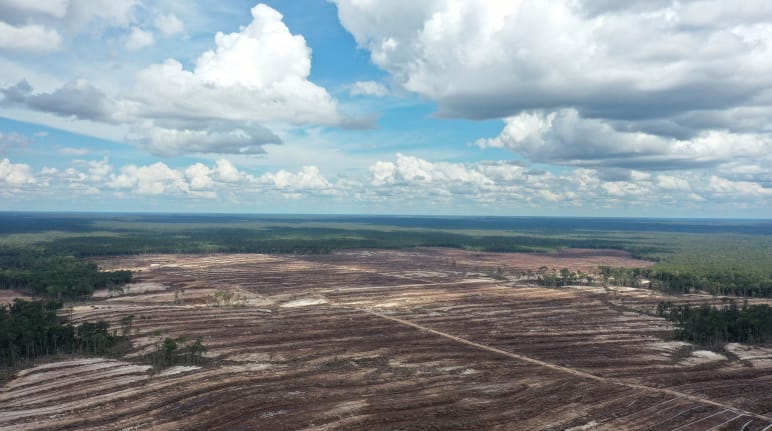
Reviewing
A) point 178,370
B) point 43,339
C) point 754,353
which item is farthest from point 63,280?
point 754,353

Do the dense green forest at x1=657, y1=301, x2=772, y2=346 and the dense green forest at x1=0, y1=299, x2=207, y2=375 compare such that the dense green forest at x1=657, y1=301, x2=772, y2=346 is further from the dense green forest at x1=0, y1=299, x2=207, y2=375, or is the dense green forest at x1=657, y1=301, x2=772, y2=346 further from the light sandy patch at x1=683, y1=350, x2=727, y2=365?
the dense green forest at x1=0, y1=299, x2=207, y2=375

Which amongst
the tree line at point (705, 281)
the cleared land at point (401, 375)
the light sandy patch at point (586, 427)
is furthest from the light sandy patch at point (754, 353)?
the tree line at point (705, 281)

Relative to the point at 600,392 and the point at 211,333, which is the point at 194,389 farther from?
the point at 600,392

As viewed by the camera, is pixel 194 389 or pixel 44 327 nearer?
pixel 194 389

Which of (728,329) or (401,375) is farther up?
(728,329)

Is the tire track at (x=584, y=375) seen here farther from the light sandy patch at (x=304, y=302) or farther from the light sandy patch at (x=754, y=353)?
the light sandy patch at (x=304, y=302)

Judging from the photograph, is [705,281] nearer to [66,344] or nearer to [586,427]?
[586,427]

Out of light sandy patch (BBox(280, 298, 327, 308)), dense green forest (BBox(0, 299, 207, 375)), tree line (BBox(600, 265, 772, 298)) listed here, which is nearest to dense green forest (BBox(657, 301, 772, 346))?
tree line (BBox(600, 265, 772, 298))

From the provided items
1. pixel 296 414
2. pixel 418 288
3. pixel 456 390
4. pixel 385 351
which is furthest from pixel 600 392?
pixel 418 288
